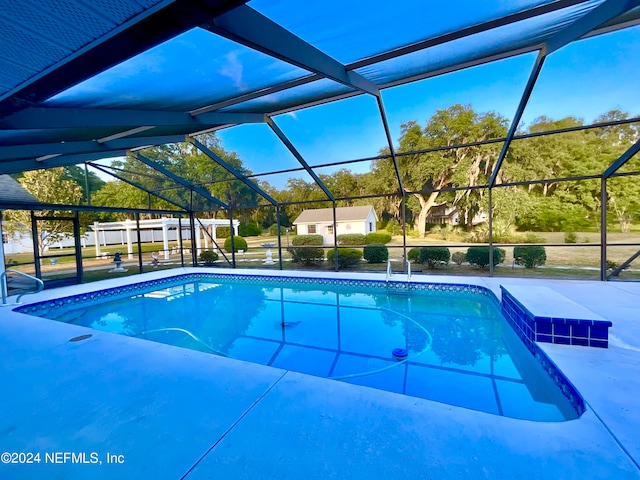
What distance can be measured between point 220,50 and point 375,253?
27.0 feet

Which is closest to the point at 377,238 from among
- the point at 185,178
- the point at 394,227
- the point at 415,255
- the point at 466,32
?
the point at 394,227

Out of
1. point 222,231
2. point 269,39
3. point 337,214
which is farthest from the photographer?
point 222,231

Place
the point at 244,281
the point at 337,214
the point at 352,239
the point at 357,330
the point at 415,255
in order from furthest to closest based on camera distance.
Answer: the point at 337,214 → the point at 352,239 → the point at 415,255 → the point at 244,281 → the point at 357,330

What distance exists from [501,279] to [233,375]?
652 centimetres

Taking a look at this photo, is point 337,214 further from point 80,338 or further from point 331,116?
point 80,338

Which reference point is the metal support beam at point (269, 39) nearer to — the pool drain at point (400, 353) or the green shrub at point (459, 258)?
the pool drain at point (400, 353)

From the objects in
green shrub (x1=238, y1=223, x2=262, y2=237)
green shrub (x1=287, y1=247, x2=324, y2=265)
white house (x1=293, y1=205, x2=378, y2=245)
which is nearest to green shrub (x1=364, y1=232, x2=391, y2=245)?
white house (x1=293, y1=205, x2=378, y2=245)

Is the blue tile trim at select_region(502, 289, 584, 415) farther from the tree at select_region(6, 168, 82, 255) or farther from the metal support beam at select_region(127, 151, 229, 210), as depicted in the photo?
the tree at select_region(6, 168, 82, 255)

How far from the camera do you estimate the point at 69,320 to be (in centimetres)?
608

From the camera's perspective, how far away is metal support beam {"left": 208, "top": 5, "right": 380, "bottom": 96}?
2.28 metres

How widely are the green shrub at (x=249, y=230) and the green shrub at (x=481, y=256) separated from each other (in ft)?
44.0

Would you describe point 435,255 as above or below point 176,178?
below

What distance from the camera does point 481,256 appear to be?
356 inches

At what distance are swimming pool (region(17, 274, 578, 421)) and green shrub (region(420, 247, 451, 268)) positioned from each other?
9.41ft
